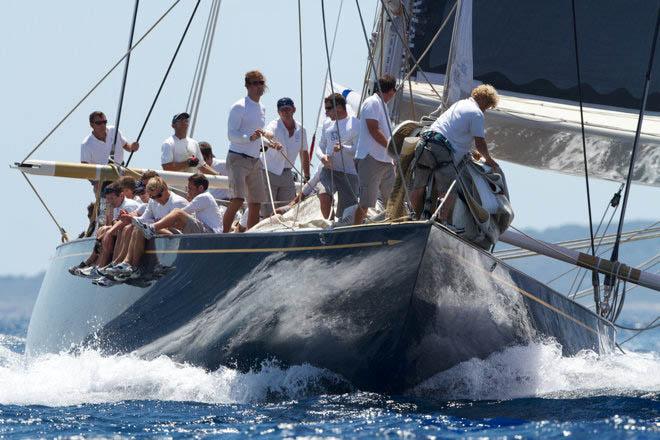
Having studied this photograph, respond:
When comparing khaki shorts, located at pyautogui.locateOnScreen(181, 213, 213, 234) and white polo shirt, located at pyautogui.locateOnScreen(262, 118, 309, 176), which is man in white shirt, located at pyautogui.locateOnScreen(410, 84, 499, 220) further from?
white polo shirt, located at pyautogui.locateOnScreen(262, 118, 309, 176)

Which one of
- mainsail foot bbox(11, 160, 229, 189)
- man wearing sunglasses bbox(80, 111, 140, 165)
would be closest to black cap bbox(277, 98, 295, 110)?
mainsail foot bbox(11, 160, 229, 189)

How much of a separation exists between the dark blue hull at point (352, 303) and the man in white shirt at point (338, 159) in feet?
3.74

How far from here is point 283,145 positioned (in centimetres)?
1173

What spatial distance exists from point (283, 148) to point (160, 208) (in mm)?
1290

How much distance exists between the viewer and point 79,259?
12102mm

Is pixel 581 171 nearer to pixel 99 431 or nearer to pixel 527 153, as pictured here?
pixel 527 153

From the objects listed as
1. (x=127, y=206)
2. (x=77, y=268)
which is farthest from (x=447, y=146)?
(x=77, y=268)

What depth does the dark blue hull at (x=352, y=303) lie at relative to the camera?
854 cm

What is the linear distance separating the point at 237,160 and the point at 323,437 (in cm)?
400

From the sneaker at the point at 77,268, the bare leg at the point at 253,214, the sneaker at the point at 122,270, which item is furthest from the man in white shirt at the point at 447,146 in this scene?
the sneaker at the point at 77,268

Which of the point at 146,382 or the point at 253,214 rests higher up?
the point at 253,214

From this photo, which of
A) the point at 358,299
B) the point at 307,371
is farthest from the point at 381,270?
the point at 307,371

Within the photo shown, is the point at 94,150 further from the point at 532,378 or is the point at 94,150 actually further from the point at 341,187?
the point at 532,378

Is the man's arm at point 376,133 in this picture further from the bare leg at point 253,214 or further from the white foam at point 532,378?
the white foam at point 532,378
